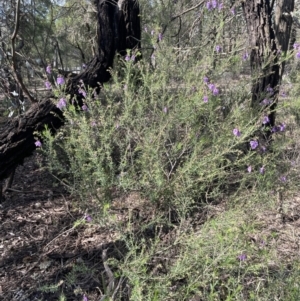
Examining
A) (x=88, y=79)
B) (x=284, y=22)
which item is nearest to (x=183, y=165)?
(x=88, y=79)

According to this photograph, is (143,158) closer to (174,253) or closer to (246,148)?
(174,253)

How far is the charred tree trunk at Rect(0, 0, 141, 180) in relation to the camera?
279 centimetres

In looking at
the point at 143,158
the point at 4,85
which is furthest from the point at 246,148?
the point at 4,85

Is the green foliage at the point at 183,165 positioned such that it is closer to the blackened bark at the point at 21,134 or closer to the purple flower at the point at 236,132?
the purple flower at the point at 236,132

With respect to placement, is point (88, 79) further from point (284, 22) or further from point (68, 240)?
A: point (284, 22)

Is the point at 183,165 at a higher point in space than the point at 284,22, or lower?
lower

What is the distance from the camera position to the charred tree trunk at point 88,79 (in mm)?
2787

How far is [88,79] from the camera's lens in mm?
3350

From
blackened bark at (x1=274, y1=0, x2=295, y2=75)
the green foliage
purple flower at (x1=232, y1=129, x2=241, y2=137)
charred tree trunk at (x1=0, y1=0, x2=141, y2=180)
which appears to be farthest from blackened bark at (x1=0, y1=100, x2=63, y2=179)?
blackened bark at (x1=274, y1=0, x2=295, y2=75)

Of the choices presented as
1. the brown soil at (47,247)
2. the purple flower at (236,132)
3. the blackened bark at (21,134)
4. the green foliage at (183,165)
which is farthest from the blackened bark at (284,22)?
the brown soil at (47,247)

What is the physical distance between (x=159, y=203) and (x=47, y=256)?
0.96 meters

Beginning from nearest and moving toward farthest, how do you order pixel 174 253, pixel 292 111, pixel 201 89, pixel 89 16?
pixel 174 253, pixel 201 89, pixel 292 111, pixel 89 16

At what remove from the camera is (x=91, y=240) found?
278 cm

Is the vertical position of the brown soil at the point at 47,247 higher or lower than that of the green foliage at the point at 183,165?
lower
